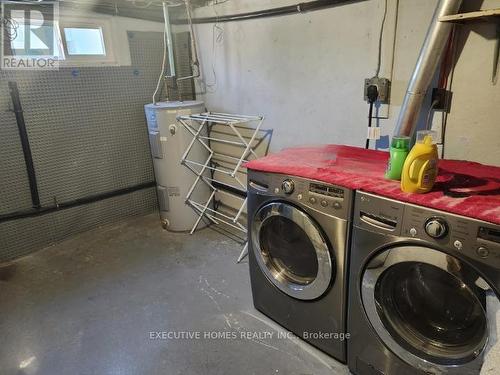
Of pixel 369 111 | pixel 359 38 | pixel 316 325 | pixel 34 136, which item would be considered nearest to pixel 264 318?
pixel 316 325

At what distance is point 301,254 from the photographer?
5.34 ft

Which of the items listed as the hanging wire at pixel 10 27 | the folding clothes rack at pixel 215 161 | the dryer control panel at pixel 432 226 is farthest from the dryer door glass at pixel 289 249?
the hanging wire at pixel 10 27

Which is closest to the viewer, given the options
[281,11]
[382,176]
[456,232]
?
[456,232]

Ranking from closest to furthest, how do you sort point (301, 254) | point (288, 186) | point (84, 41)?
point (288, 186)
point (301, 254)
point (84, 41)

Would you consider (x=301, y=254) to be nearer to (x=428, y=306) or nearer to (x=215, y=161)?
(x=428, y=306)

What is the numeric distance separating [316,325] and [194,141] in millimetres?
1665

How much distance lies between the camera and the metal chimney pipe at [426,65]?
143 centimetres

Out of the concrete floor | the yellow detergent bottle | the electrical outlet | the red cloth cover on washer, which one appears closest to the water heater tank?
the concrete floor

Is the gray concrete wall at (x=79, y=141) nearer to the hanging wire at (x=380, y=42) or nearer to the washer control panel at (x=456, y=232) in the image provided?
the hanging wire at (x=380, y=42)

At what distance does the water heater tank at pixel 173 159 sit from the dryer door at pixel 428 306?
1799 millimetres

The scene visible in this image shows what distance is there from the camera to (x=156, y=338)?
1.76 metres

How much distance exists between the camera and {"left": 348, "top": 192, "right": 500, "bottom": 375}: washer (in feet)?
3.30

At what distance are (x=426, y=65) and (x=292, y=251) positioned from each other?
3.49 ft

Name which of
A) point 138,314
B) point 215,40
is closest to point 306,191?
point 138,314
